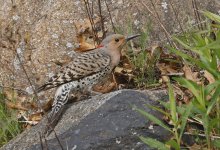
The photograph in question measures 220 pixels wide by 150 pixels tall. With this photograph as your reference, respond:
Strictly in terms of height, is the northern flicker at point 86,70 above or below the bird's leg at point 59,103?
above

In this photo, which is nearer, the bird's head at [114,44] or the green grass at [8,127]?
the green grass at [8,127]

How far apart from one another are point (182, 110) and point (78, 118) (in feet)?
5.40

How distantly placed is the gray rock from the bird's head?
1248mm

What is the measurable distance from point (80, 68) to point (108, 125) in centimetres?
146

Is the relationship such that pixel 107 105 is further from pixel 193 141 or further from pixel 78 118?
pixel 193 141

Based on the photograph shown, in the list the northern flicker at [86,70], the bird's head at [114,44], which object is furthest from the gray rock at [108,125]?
the bird's head at [114,44]

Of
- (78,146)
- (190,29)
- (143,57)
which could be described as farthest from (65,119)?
(190,29)

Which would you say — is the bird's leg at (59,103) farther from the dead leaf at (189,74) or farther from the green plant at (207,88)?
the green plant at (207,88)

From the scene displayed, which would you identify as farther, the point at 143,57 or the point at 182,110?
the point at 143,57

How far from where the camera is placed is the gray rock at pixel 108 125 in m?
5.52

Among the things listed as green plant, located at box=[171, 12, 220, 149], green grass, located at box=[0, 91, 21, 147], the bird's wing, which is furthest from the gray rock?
green plant, located at box=[171, 12, 220, 149]

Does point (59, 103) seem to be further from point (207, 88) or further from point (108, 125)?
point (207, 88)

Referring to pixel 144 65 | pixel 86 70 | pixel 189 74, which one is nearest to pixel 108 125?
pixel 189 74

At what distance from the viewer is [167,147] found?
4488 mm
